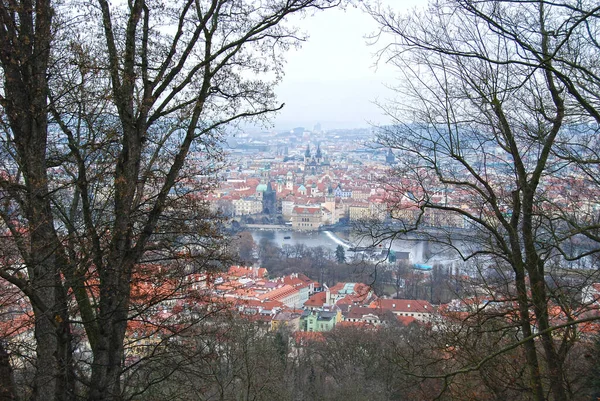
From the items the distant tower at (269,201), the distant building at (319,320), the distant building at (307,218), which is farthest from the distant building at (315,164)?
the distant building at (319,320)

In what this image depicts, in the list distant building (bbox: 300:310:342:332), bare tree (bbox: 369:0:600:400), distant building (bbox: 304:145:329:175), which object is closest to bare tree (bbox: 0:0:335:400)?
bare tree (bbox: 369:0:600:400)

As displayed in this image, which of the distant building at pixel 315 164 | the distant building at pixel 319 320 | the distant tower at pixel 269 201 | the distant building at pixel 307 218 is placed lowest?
A: the distant building at pixel 319 320

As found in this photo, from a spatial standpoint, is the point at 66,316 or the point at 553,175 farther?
the point at 553,175

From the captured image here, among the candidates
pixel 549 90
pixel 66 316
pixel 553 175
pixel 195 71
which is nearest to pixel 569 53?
pixel 549 90

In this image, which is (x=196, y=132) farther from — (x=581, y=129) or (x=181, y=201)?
(x=581, y=129)

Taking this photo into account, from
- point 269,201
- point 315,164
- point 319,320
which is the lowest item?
point 319,320

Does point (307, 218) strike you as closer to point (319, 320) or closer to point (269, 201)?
point (269, 201)

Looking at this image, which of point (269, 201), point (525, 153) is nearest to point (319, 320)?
point (525, 153)

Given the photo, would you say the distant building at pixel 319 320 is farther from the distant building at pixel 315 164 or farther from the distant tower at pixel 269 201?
the distant building at pixel 315 164

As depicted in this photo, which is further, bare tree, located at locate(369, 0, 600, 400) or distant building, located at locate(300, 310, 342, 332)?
distant building, located at locate(300, 310, 342, 332)

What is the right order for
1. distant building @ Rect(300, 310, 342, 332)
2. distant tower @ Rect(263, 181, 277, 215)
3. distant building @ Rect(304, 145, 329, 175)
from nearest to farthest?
distant building @ Rect(300, 310, 342, 332) < distant tower @ Rect(263, 181, 277, 215) < distant building @ Rect(304, 145, 329, 175)

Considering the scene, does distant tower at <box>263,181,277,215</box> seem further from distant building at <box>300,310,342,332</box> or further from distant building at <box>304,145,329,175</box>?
distant building at <box>300,310,342,332</box>
